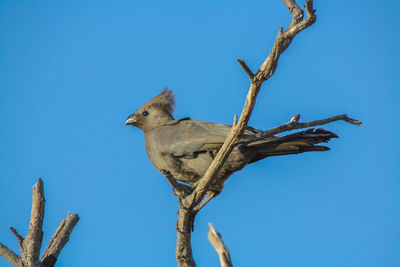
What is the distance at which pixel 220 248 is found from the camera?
499 centimetres

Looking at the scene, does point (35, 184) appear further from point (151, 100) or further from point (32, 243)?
point (151, 100)

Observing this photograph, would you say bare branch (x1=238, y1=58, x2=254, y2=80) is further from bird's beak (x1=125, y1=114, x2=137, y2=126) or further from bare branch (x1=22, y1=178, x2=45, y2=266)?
bird's beak (x1=125, y1=114, x2=137, y2=126)

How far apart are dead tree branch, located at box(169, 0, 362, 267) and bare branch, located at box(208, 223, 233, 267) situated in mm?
1091

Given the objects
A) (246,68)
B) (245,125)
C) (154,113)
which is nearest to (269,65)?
(246,68)

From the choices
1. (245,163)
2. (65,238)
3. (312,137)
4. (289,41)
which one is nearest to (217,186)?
(245,163)

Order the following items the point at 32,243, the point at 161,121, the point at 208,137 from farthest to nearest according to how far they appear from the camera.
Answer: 1. the point at 161,121
2. the point at 208,137
3. the point at 32,243

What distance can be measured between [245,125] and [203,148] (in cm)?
193

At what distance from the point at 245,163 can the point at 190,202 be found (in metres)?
1.31

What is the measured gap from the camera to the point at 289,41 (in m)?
5.49

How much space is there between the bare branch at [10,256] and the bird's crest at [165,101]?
3.68 meters

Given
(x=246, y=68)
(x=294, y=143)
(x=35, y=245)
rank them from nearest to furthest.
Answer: (x=246, y=68), (x=35, y=245), (x=294, y=143)

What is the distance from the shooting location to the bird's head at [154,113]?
8789mm

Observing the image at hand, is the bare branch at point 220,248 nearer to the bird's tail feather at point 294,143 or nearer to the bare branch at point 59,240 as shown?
the bird's tail feather at point 294,143

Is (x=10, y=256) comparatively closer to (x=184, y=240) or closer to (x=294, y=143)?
(x=184, y=240)
